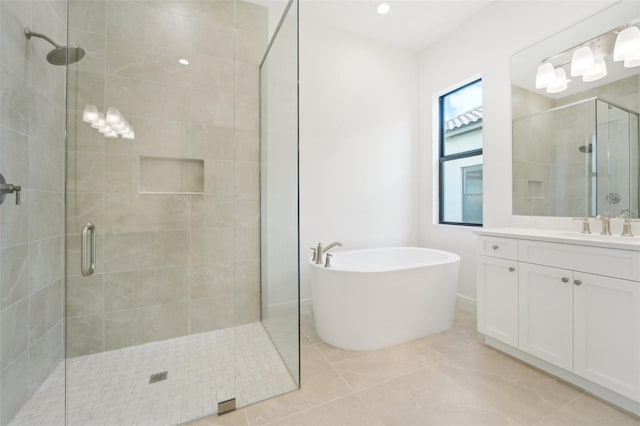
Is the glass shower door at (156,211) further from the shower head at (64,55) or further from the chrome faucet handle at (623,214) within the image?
the chrome faucet handle at (623,214)

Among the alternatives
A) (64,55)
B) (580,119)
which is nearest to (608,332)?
(580,119)

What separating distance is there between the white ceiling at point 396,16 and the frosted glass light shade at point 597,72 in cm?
120

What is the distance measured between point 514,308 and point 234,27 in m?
2.90

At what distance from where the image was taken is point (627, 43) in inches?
63.1

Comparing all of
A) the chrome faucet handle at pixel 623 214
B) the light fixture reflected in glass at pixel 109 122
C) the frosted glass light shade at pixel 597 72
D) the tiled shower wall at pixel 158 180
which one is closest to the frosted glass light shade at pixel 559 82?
the frosted glass light shade at pixel 597 72

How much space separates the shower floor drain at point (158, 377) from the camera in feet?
4.89

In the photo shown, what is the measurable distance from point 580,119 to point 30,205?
3.50 m

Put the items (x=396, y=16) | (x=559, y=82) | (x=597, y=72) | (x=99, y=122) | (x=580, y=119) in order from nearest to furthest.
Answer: (x=99, y=122) < (x=597, y=72) < (x=580, y=119) < (x=559, y=82) < (x=396, y=16)

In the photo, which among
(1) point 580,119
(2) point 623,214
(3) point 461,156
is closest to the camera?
(2) point 623,214

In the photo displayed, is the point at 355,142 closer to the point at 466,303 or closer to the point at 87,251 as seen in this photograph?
the point at 466,303

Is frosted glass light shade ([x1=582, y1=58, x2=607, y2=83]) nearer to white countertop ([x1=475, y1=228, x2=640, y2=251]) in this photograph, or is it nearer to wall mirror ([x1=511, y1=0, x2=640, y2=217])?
wall mirror ([x1=511, y1=0, x2=640, y2=217])

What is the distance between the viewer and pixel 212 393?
4.68 feet

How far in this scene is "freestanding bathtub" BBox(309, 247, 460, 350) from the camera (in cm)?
188

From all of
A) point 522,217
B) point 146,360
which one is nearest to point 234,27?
point 146,360
